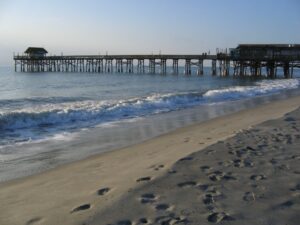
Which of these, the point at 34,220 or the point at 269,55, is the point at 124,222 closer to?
the point at 34,220

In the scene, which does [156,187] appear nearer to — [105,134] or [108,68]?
[105,134]

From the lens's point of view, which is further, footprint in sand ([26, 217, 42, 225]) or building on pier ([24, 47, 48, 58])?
building on pier ([24, 47, 48, 58])

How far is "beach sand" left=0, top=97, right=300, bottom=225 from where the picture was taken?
168 inches

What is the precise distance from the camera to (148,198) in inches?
187

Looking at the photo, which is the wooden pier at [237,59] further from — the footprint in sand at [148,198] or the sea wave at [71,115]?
the footprint in sand at [148,198]

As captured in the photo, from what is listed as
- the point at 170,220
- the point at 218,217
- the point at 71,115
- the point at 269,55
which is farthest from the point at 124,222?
the point at 269,55

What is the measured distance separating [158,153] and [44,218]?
3.66 meters

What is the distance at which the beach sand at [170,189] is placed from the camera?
4258mm

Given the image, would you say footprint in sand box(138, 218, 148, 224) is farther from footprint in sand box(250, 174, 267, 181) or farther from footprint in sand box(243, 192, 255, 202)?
footprint in sand box(250, 174, 267, 181)

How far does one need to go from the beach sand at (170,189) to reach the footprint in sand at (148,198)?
0.01m

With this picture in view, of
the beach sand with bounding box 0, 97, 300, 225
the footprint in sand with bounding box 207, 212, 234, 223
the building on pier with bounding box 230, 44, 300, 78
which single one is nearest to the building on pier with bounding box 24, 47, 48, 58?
the building on pier with bounding box 230, 44, 300, 78

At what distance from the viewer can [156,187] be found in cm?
514

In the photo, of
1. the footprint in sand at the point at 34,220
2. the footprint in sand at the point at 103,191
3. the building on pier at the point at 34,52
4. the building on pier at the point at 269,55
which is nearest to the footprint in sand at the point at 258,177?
the footprint in sand at the point at 103,191

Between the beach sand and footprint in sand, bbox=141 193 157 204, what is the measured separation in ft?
0.03
